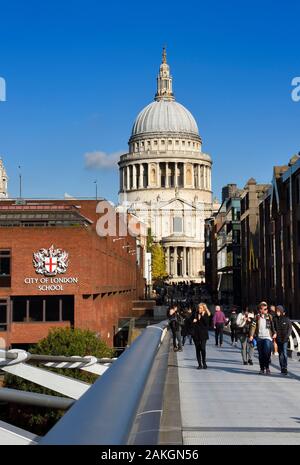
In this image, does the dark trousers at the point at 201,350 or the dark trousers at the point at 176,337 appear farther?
the dark trousers at the point at 176,337

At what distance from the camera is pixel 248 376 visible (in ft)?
53.2

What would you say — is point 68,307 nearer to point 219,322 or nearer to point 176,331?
point 219,322

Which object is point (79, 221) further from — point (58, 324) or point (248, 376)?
point (248, 376)

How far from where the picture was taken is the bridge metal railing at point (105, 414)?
A: 291 cm

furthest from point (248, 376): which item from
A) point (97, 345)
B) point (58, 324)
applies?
point (58, 324)

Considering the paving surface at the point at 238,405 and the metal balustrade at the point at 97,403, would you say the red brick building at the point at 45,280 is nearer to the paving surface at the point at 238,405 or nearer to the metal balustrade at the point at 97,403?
the paving surface at the point at 238,405

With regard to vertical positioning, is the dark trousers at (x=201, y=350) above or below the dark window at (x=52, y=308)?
below

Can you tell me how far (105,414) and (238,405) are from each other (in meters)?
8.20

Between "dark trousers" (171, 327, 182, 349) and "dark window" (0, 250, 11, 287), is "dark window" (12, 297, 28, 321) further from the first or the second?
"dark trousers" (171, 327, 182, 349)

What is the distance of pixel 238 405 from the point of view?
441 inches

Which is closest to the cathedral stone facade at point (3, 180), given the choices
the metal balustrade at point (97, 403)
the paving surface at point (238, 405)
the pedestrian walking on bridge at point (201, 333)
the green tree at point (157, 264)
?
the green tree at point (157, 264)

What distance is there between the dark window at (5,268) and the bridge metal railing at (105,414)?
3935 cm

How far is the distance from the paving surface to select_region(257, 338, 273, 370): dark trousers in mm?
275

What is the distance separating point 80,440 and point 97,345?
106 feet
